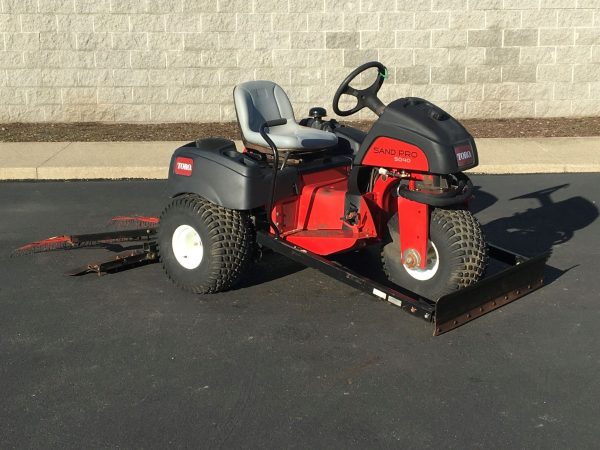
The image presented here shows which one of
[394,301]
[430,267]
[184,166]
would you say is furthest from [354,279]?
[184,166]

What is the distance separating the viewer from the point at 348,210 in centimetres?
519

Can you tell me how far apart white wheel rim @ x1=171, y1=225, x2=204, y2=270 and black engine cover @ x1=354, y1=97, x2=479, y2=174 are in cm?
134

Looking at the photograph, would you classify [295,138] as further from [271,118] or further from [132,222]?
[132,222]

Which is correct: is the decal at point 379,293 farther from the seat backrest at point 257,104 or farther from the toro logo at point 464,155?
the seat backrest at point 257,104

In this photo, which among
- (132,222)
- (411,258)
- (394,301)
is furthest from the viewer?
(132,222)

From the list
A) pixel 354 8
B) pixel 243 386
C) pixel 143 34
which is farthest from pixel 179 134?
pixel 243 386

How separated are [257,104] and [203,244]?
47.8 inches

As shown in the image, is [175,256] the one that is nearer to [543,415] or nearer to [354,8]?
[543,415]

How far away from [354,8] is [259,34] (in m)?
1.31

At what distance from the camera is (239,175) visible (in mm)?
5113

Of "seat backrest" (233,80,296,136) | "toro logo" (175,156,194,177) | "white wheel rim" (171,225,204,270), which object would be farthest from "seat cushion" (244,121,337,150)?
"white wheel rim" (171,225,204,270)

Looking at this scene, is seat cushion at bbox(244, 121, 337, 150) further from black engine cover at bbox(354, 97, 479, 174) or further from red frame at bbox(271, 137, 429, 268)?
black engine cover at bbox(354, 97, 479, 174)

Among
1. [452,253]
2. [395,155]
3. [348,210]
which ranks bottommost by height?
[452,253]

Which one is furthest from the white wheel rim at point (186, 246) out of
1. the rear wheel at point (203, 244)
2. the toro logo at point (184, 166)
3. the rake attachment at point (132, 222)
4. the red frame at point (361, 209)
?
the rake attachment at point (132, 222)
